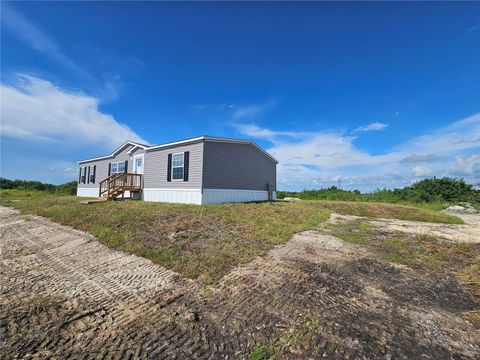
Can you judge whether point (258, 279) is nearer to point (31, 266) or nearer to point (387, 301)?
point (387, 301)

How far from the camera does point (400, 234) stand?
7684 millimetres

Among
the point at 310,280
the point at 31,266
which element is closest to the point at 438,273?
the point at 310,280

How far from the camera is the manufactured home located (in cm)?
1319

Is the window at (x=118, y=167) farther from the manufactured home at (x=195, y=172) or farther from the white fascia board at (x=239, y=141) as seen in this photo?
the white fascia board at (x=239, y=141)

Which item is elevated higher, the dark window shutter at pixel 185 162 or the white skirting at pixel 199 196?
Answer: the dark window shutter at pixel 185 162

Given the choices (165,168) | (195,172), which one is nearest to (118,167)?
(165,168)

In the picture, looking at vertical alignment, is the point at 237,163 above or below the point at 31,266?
above

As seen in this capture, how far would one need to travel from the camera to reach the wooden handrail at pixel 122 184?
15.1 m

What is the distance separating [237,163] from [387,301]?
1232 centimetres

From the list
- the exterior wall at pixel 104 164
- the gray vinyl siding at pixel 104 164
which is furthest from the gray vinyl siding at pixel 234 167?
the gray vinyl siding at pixel 104 164

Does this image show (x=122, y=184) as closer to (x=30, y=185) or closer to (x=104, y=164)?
(x=104, y=164)

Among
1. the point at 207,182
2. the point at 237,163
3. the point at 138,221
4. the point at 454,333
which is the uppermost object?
the point at 237,163

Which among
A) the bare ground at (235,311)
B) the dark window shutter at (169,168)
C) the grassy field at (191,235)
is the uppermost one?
the dark window shutter at (169,168)

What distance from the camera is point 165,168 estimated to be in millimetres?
14883
